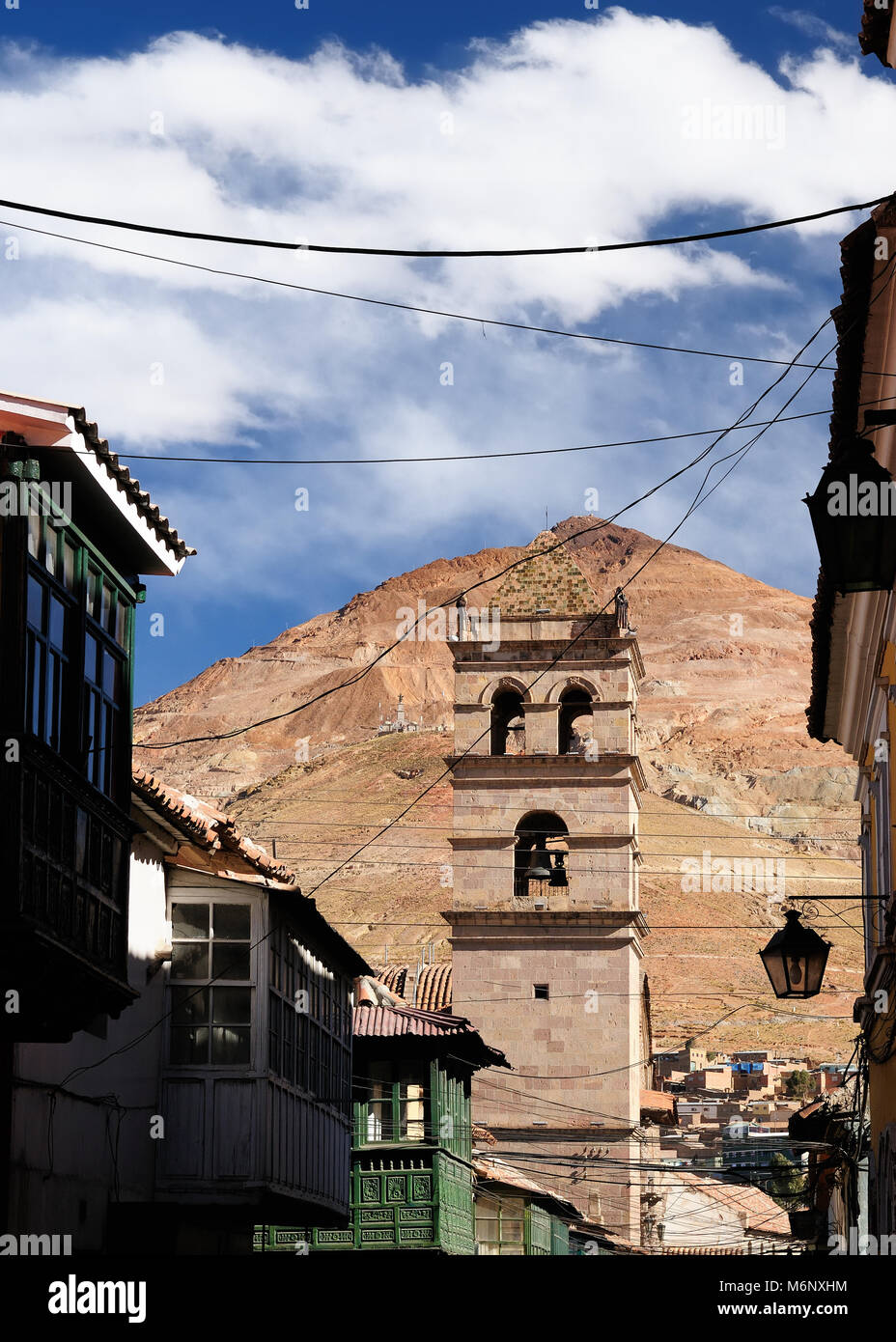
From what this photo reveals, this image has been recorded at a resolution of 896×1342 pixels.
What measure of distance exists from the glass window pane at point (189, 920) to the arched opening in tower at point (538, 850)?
23.5m

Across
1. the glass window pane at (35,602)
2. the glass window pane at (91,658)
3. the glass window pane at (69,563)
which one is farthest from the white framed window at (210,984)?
the glass window pane at (35,602)

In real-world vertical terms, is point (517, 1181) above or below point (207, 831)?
below

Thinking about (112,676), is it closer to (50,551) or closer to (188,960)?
(50,551)

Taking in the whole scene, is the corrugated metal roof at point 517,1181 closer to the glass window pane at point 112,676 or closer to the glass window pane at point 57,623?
the glass window pane at point 112,676

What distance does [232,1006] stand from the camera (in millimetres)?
20391

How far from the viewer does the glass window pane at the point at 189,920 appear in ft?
68.3

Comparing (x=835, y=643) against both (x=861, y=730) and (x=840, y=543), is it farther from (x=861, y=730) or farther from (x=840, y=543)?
(x=840, y=543)

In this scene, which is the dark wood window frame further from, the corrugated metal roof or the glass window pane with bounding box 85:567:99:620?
the corrugated metal roof

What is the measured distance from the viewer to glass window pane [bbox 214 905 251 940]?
20.7 m

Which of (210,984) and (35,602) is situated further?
(210,984)

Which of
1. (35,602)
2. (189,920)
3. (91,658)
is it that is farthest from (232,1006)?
(35,602)

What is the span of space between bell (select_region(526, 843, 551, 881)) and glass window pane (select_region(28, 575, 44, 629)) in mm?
28702

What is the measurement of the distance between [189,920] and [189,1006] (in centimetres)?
98
